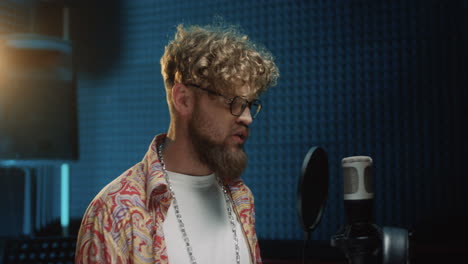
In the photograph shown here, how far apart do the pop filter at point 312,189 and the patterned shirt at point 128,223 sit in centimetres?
30

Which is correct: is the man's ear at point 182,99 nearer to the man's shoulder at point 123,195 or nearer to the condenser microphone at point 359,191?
the man's shoulder at point 123,195

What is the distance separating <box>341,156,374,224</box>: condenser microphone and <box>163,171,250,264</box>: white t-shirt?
419 millimetres

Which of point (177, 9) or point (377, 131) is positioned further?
point (177, 9)

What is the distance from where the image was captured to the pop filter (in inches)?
37.5

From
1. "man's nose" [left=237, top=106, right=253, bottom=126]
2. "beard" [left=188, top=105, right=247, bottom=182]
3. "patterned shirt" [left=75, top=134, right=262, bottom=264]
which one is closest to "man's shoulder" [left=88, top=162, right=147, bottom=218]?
"patterned shirt" [left=75, top=134, right=262, bottom=264]

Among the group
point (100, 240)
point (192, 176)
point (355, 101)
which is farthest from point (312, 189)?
point (355, 101)

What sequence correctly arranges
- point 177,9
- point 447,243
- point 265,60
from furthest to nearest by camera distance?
point 177,9 < point 447,243 < point 265,60

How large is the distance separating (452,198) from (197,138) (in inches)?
43.5

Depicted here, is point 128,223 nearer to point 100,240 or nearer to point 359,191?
point 100,240

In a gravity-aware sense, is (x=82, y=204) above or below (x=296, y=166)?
below

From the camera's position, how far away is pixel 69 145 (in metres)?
2.10

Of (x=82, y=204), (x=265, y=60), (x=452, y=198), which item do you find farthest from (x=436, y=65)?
(x=82, y=204)

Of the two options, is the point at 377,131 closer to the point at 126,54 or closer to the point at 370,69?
the point at 370,69

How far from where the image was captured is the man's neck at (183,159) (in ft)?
3.87
